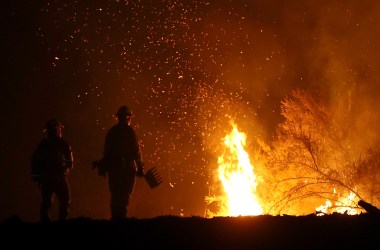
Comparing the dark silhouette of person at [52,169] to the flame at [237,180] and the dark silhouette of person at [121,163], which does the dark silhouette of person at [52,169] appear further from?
the flame at [237,180]

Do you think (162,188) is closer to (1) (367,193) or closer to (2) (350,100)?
(2) (350,100)

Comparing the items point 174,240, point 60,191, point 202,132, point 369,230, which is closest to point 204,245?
point 174,240

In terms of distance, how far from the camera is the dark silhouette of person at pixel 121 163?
866 cm

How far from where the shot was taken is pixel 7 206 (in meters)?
39.5

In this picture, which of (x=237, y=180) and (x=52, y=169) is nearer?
(x=52, y=169)

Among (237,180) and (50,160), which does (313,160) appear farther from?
(50,160)

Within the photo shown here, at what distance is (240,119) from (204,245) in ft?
91.6

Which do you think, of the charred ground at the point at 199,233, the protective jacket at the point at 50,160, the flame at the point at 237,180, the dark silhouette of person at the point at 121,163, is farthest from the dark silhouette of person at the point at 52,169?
the flame at the point at 237,180

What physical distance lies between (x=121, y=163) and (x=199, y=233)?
3.03 meters

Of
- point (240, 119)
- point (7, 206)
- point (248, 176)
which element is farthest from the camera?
point (7, 206)

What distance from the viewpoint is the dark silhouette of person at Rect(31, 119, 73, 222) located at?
30.1 ft

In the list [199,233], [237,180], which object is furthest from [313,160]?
[199,233]

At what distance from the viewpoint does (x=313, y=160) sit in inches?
811

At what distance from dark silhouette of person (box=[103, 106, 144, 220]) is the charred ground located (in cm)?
250
